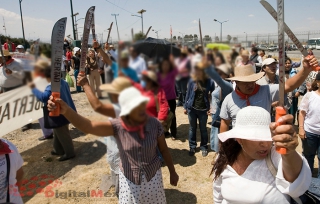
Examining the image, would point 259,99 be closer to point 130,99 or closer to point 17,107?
point 130,99

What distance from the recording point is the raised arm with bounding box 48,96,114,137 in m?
1.32

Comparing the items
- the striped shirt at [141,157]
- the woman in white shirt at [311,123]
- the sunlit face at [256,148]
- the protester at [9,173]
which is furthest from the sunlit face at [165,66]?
the woman in white shirt at [311,123]

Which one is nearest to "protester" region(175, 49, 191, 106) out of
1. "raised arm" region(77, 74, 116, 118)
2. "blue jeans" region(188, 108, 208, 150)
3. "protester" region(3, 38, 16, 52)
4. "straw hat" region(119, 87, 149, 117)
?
"straw hat" region(119, 87, 149, 117)

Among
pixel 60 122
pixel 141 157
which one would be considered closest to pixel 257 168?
pixel 141 157

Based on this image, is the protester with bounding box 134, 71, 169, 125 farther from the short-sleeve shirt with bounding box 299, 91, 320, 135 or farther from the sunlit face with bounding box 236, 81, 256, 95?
the short-sleeve shirt with bounding box 299, 91, 320, 135

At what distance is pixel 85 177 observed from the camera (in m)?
4.40

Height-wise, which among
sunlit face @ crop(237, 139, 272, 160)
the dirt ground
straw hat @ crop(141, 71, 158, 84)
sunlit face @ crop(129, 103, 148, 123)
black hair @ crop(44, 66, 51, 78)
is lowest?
the dirt ground

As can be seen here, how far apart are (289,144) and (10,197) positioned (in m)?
2.29

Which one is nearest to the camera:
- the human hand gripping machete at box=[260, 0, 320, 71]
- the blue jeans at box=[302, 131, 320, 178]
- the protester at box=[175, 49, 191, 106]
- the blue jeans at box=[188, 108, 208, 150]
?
the protester at box=[175, 49, 191, 106]

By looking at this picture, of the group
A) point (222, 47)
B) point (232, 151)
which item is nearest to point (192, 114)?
point (232, 151)

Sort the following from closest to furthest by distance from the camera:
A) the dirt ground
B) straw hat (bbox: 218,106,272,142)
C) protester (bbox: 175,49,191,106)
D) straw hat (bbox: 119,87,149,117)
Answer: straw hat (bbox: 119,87,149,117) → protester (bbox: 175,49,191,106) → straw hat (bbox: 218,106,272,142) → the dirt ground

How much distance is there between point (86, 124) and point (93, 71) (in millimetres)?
295

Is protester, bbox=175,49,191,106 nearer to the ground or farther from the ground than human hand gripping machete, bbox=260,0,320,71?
nearer to the ground

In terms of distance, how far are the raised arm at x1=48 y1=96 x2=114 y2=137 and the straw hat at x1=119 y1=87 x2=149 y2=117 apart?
1.17ft
